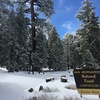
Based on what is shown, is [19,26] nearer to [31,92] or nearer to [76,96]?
[31,92]

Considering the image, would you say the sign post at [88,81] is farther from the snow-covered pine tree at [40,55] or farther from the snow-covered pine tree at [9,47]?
the snow-covered pine tree at [40,55]

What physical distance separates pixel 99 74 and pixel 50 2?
21784 mm

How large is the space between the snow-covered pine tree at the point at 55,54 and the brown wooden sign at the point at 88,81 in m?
31.1

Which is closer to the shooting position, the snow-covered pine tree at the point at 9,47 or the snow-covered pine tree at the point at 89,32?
the snow-covered pine tree at the point at 9,47

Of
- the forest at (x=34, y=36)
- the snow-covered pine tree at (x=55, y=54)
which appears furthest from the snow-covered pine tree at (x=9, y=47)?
the snow-covered pine tree at (x=55, y=54)

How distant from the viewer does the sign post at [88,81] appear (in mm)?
9484

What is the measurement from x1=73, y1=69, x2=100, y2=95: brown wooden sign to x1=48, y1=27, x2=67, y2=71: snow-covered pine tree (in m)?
31.1

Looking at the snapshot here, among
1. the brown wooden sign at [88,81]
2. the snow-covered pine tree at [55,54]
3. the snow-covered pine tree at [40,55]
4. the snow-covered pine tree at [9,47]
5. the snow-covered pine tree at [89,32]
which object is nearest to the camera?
the brown wooden sign at [88,81]

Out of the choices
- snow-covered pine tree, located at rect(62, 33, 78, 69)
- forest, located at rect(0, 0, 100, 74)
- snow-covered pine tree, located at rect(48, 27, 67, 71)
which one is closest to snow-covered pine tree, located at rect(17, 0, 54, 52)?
forest, located at rect(0, 0, 100, 74)

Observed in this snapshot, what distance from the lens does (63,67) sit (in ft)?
139

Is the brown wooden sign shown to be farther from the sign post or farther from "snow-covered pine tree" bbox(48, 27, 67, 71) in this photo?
"snow-covered pine tree" bbox(48, 27, 67, 71)

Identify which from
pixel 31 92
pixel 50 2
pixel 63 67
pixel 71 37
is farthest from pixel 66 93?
pixel 71 37

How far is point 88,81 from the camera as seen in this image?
9.66 m

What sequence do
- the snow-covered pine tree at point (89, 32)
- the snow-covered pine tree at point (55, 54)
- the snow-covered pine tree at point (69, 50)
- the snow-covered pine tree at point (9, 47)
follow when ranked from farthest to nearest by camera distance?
the snow-covered pine tree at point (69, 50)
the snow-covered pine tree at point (55, 54)
the snow-covered pine tree at point (89, 32)
the snow-covered pine tree at point (9, 47)
